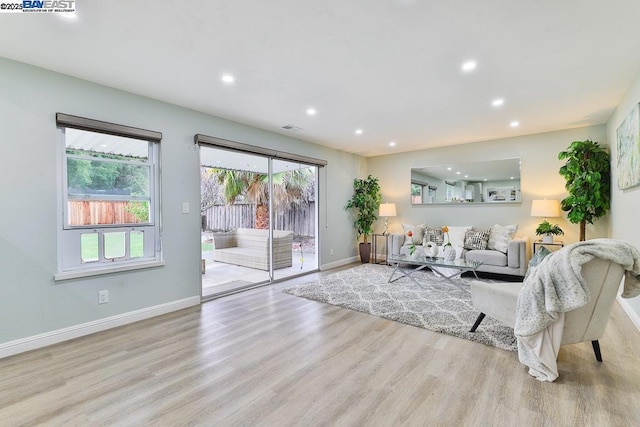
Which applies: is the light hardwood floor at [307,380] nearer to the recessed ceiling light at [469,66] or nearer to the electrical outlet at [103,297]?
the electrical outlet at [103,297]

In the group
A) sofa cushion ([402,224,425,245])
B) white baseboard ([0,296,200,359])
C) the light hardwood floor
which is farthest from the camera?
sofa cushion ([402,224,425,245])

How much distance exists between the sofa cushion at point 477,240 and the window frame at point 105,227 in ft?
15.5

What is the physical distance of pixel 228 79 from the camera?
9.55 feet

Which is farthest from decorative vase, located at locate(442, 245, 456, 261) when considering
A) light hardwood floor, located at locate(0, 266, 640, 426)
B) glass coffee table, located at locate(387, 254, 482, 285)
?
light hardwood floor, located at locate(0, 266, 640, 426)

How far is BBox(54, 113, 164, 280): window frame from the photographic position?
2787mm

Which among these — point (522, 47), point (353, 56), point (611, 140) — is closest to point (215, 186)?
point (353, 56)

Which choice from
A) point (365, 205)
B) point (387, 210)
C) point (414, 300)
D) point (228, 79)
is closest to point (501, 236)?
point (387, 210)

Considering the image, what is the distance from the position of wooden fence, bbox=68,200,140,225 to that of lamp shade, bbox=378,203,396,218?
453 cm

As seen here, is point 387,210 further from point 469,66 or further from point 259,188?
point 469,66

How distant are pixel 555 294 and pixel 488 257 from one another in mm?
3004

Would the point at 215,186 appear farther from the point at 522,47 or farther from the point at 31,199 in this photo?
the point at 522,47

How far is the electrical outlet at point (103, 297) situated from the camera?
9.70ft

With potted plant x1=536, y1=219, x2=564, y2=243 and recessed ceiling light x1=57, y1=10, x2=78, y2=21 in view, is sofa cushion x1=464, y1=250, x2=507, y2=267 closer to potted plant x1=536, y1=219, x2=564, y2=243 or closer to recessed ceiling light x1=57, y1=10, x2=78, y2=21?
potted plant x1=536, y1=219, x2=564, y2=243

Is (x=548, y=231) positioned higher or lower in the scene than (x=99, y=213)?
lower
